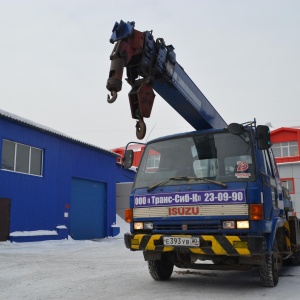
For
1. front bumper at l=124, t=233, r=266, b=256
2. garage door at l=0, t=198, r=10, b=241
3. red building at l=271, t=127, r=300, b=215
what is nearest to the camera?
front bumper at l=124, t=233, r=266, b=256

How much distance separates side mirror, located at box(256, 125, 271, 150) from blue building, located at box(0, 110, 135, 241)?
44.4ft

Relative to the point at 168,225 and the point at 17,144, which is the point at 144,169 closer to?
the point at 168,225

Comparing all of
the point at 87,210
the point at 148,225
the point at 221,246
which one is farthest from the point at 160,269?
the point at 87,210

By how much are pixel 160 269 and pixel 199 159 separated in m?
2.09

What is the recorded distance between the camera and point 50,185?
1983cm

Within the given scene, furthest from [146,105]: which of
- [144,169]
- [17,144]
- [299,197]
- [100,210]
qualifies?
[299,197]

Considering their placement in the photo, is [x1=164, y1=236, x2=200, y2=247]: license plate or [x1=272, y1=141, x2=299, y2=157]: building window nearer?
[x1=164, y1=236, x2=200, y2=247]: license plate

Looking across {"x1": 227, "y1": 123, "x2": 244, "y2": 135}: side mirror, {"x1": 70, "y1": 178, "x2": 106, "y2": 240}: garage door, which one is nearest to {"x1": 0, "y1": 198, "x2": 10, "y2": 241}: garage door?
{"x1": 70, "y1": 178, "x2": 106, "y2": 240}: garage door

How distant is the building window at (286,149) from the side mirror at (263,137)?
29723mm

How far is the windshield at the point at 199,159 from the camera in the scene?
5992mm

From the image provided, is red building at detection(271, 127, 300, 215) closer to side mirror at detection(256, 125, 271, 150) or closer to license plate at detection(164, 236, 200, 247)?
side mirror at detection(256, 125, 271, 150)

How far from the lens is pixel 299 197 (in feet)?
101

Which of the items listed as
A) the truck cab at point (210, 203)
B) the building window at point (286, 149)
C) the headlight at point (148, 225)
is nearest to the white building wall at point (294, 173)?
the building window at point (286, 149)

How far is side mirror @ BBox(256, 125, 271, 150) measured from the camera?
5910mm
